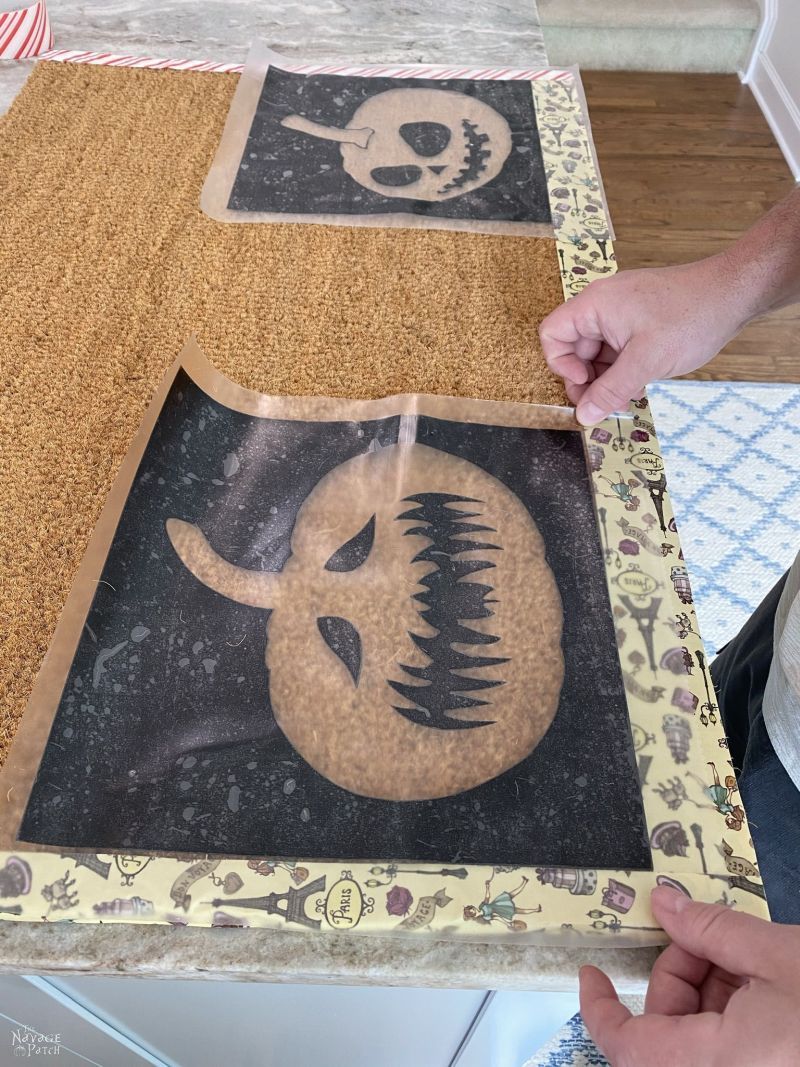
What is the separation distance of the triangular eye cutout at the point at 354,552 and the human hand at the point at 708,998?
28 cm

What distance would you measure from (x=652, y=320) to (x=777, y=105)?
215 cm

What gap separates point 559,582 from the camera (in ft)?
1.83

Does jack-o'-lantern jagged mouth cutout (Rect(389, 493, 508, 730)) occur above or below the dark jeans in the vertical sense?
above

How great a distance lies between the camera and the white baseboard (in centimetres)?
218

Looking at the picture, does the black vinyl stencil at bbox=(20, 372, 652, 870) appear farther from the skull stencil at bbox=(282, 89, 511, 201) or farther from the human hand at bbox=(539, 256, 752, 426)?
the skull stencil at bbox=(282, 89, 511, 201)

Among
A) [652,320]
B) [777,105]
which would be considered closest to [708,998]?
[652,320]

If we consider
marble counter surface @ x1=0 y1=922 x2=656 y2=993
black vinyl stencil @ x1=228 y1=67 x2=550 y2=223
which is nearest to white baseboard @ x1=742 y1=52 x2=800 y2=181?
black vinyl stencil @ x1=228 y1=67 x2=550 y2=223

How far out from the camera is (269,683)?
511 mm

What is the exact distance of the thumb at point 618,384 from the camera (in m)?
0.62

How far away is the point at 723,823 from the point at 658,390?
138 centimetres

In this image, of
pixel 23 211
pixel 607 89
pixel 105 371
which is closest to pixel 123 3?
pixel 23 211

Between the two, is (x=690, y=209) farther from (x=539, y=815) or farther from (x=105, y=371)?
(x=539, y=815)

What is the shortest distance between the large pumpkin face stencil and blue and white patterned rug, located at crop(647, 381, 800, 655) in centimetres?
97

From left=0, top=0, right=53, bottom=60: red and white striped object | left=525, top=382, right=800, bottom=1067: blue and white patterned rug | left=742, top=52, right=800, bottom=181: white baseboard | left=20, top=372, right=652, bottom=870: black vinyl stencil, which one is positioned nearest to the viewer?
left=20, top=372, right=652, bottom=870: black vinyl stencil
